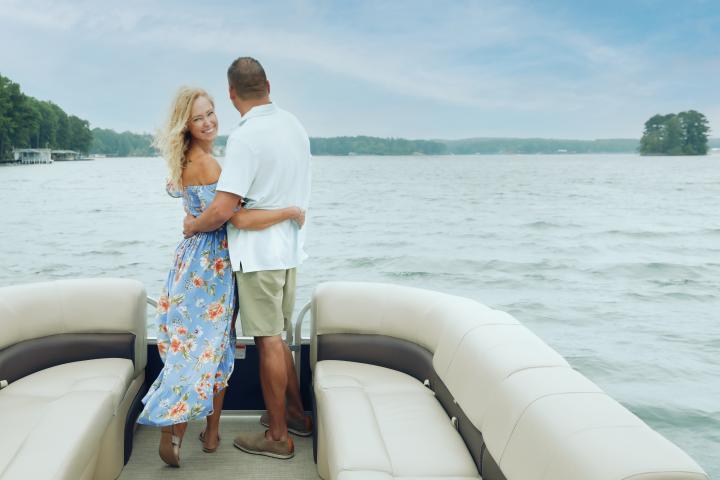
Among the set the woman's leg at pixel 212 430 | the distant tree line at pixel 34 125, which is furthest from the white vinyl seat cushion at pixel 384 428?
the distant tree line at pixel 34 125

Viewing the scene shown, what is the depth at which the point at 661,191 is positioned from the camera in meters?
38.9

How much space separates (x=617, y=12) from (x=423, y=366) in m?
77.4

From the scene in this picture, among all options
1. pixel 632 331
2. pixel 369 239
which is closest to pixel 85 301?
pixel 632 331

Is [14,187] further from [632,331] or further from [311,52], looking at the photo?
[632,331]

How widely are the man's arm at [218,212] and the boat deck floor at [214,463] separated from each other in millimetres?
871

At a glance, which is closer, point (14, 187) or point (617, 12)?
point (14, 187)

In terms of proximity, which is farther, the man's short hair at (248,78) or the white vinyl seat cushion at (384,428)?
the man's short hair at (248,78)

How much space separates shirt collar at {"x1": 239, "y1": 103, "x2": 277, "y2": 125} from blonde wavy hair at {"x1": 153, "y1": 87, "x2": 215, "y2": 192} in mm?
149

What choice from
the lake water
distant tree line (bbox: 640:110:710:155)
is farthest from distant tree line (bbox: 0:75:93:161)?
distant tree line (bbox: 640:110:710:155)

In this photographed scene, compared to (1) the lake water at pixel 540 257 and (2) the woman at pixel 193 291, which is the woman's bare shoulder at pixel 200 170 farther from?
(1) the lake water at pixel 540 257

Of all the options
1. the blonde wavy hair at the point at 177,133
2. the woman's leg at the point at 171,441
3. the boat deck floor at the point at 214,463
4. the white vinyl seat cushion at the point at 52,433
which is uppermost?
the blonde wavy hair at the point at 177,133

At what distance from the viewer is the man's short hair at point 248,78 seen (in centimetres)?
231

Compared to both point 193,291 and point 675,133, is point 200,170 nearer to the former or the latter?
point 193,291

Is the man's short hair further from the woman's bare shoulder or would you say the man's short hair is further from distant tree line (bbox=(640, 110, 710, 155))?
distant tree line (bbox=(640, 110, 710, 155))
